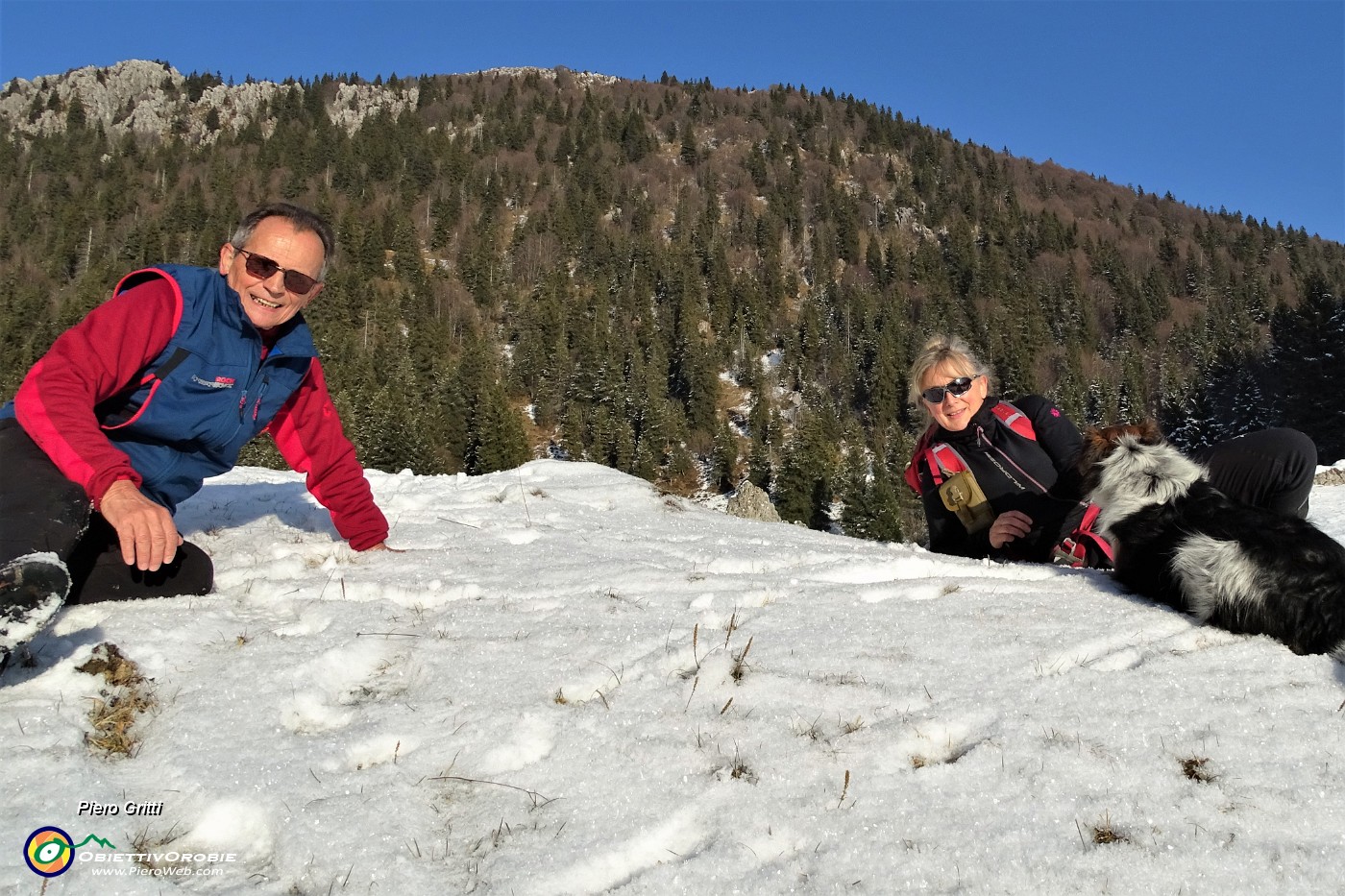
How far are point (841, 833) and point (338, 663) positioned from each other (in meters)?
2.07

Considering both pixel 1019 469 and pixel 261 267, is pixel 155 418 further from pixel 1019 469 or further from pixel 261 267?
pixel 1019 469

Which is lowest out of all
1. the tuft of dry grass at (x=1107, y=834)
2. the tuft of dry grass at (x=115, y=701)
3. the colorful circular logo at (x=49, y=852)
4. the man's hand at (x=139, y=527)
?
the colorful circular logo at (x=49, y=852)

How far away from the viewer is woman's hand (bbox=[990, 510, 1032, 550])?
15.8 ft

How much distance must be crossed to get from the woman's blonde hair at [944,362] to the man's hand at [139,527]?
462 cm

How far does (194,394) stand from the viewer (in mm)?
3469

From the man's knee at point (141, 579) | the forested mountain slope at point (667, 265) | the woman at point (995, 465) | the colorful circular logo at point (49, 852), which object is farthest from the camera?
the forested mountain slope at point (667, 265)

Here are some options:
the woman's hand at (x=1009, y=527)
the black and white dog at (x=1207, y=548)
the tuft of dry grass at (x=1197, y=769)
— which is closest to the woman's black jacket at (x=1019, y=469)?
the woman's hand at (x=1009, y=527)

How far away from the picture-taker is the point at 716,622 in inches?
133

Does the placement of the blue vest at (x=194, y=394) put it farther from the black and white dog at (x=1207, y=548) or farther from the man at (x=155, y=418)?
the black and white dog at (x=1207, y=548)

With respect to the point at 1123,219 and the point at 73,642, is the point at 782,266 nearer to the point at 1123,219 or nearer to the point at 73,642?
the point at 1123,219

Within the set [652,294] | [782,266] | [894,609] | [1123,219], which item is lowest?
[894,609]

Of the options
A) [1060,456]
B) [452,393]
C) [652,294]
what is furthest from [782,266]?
[1060,456]

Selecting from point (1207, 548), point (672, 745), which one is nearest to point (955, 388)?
point (1207, 548)

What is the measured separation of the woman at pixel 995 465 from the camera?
4609 millimetres
